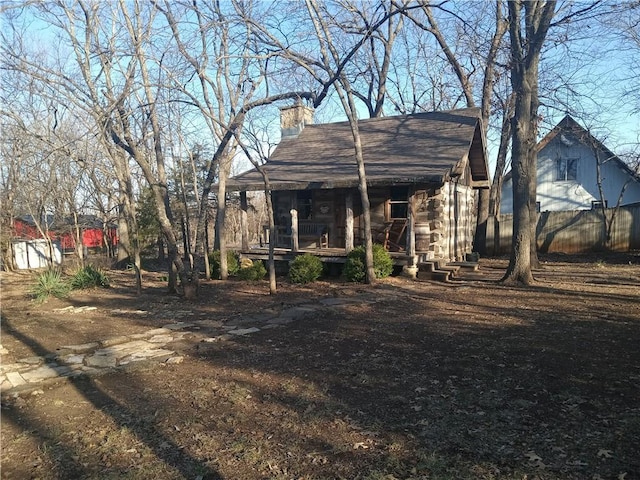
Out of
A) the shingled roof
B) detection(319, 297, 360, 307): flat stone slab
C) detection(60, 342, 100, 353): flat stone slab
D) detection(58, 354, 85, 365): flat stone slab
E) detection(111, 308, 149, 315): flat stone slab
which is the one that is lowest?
detection(58, 354, 85, 365): flat stone slab

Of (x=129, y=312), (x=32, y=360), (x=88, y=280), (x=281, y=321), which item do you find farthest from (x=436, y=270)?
(x=32, y=360)

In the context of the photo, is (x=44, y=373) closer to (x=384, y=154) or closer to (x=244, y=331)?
(x=244, y=331)

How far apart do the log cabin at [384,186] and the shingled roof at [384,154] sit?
0.03 meters

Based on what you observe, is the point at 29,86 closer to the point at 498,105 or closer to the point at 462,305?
the point at 462,305

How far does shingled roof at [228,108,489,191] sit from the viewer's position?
13000mm

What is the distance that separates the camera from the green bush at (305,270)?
12.6 m

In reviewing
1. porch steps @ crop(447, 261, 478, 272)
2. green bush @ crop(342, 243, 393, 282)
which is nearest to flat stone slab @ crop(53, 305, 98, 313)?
green bush @ crop(342, 243, 393, 282)

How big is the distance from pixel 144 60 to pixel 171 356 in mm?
6877

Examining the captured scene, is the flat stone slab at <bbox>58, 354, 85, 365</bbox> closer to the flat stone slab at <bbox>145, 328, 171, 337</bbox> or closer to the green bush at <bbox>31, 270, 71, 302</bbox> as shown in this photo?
the flat stone slab at <bbox>145, 328, 171, 337</bbox>

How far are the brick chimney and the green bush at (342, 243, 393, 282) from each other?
328 inches

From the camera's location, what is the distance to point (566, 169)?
27812 mm

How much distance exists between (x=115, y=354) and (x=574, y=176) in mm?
28517

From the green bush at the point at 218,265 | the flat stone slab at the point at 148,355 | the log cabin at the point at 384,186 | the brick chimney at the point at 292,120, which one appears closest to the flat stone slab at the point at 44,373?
the flat stone slab at the point at 148,355

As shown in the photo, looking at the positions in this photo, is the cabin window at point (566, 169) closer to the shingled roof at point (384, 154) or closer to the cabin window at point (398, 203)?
the shingled roof at point (384, 154)
